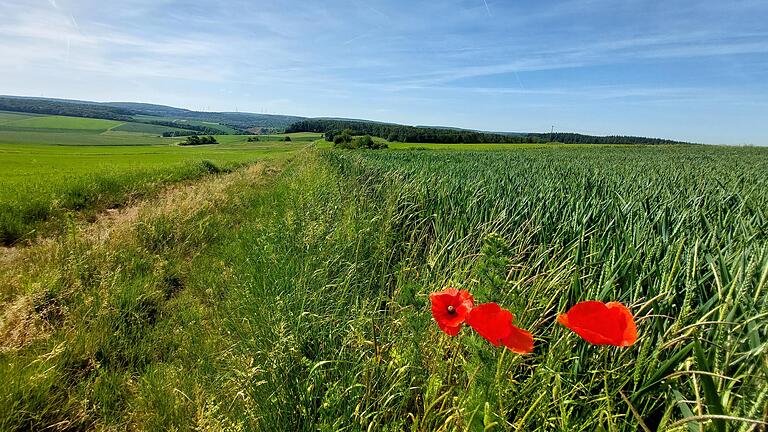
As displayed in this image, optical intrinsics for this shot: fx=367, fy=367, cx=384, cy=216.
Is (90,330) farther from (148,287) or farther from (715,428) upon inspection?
(715,428)

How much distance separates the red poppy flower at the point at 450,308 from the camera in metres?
1.06

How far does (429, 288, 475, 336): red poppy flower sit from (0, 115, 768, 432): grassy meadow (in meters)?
0.24

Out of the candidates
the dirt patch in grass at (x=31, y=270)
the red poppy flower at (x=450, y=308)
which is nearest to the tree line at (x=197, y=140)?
the dirt patch in grass at (x=31, y=270)

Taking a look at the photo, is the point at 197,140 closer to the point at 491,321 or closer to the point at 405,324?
the point at 405,324

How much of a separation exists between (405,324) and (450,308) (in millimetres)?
1031

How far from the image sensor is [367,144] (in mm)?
47812

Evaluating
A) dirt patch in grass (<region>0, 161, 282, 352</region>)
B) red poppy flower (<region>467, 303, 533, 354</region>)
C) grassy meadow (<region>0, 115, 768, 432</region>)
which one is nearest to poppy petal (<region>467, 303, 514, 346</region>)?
red poppy flower (<region>467, 303, 533, 354</region>)

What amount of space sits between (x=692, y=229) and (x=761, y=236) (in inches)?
14.5

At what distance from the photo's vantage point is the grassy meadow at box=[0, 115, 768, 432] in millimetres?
1370

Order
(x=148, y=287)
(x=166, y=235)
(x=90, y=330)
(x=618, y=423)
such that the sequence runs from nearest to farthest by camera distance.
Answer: (x=618, y=423) < (x=90, y=330) < (x=148, y=287) < (x=166, y=235)

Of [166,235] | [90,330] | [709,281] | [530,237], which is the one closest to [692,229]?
[709,281]

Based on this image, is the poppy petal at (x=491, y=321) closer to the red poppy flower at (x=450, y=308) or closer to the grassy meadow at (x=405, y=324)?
the red poppy flower at (x=450, y=308)

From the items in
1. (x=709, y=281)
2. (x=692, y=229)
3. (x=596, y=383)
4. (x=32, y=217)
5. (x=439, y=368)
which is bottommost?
(x=32, y=217)

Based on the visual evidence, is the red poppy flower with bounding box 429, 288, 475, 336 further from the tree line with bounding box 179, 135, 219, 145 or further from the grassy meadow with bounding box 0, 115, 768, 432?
the tree line with bounding box 179, 135, 219, 145
